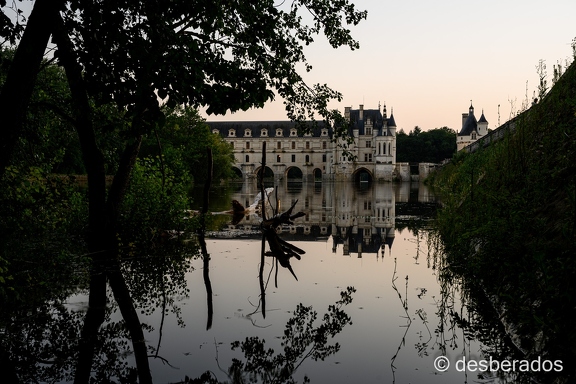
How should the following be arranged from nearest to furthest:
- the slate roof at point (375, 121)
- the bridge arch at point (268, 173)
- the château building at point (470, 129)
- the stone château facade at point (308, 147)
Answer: the château building at point (470, 129), the slate roof at point (375, 121), the stone château facade at point (308, 147), the bridge arch at point (268, 173)

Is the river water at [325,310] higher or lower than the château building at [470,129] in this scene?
lower

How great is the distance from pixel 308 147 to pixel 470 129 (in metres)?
30.4

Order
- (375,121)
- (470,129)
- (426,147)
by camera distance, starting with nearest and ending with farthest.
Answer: (470,129) → (375,121) → (426,147)

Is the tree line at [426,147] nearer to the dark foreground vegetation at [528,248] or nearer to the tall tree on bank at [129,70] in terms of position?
the dark foreground vegetation at [528,248]

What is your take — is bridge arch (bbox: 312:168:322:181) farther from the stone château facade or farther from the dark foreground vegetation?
the dark foreground vegetation

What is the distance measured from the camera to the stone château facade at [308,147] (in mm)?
89562

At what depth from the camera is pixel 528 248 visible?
5625 mm

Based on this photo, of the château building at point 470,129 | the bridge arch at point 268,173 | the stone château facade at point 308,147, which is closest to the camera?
the château building at point 470,129

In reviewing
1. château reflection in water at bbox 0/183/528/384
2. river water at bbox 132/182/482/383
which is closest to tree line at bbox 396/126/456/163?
river water at bbox 132/182/482/383

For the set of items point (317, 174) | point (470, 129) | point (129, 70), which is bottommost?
point (129, 70)

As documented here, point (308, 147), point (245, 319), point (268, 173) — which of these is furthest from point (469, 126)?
point (245, 319)

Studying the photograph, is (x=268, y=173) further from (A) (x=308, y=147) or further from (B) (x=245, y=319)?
(B) (x=245, y=319)

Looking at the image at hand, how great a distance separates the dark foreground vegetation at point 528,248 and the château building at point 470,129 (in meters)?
75.8

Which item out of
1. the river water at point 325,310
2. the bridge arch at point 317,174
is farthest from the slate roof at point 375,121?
the river water at point 325,310
